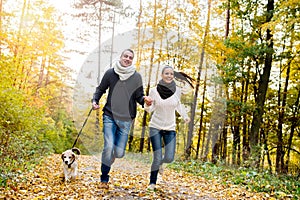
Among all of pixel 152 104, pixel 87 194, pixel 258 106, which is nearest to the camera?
pixel 87 194

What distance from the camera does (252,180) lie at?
898 centimetres

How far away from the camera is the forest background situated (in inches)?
379

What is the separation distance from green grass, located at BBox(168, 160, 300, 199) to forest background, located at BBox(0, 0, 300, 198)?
8 centimetres

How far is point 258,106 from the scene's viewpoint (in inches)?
558

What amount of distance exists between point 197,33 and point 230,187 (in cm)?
813

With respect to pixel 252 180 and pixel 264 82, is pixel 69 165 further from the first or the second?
pixel 264 82

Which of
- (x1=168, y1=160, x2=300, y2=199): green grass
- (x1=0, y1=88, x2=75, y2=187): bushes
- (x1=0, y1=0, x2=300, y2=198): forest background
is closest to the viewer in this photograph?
(x1=168, y1=160, x2=300, y2=199): green grass

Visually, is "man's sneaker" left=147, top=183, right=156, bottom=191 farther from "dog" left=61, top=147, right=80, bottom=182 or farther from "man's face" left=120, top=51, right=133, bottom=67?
"man's face" left=120, top=51, right=133, bottom=67

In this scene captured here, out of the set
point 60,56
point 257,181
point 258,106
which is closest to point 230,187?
point 257,181

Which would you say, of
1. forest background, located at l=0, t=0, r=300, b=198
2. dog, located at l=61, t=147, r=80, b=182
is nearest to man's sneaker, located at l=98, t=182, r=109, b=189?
dog, located at l=61, t=147, r=80, b=182

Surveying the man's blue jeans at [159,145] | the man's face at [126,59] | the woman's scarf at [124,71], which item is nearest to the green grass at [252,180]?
the man's blue jeans at [159,145]

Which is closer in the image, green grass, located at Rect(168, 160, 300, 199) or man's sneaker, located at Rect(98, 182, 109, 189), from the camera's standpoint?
man's sneaker, located at Rect(98, 182, 109, 189)

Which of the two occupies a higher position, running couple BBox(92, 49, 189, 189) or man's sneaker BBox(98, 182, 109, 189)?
running couple BBox(92, 49, 189, 189)

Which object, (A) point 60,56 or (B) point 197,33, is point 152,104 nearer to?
(B) point 197,33
